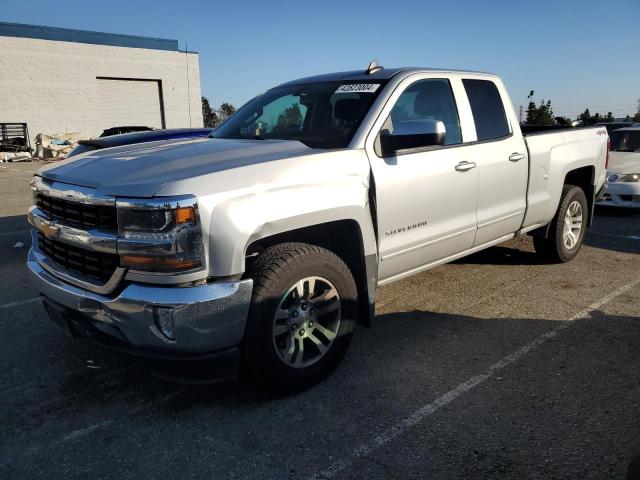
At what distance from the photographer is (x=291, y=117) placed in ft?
14.2

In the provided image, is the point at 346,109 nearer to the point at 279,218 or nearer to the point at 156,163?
the point at 279,218

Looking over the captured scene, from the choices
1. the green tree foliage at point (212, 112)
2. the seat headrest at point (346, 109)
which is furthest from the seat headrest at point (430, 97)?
the green tree foliage at point (212, 112)

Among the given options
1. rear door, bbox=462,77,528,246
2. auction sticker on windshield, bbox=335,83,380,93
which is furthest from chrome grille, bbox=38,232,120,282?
rear door, bbox=462,77,528,246

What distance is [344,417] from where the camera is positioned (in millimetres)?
3041

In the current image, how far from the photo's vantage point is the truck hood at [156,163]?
9.27 ft

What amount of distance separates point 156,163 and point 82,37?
1339 inches

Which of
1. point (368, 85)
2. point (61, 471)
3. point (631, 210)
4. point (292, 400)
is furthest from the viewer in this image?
point (631, 210)

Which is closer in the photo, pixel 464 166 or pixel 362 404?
pixel 362 404

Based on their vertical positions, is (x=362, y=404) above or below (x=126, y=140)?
below

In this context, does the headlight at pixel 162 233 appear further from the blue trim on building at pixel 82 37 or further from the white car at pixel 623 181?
the blue trim on building at pixel 82 37

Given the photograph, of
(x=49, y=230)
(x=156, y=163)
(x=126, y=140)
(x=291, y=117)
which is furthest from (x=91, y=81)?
(x=156, y=163)

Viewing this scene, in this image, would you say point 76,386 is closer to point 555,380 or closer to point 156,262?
point 156,262

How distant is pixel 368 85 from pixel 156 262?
6.93ft

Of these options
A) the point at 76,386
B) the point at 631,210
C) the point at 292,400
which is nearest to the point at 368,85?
the point at 292,400
